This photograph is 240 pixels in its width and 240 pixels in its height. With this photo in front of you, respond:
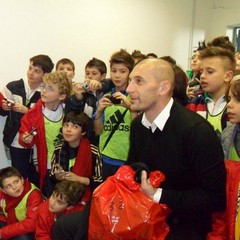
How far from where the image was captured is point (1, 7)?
9.78ft

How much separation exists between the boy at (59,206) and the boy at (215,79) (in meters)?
0.92

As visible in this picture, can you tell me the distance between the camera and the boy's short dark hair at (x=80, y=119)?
2.25 m

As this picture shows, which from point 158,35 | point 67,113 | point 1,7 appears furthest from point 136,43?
point 67,113

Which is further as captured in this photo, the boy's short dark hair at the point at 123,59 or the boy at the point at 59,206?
the boy's short dark hair at the point at 123,59

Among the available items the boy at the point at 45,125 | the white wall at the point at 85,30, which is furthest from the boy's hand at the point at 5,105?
the white wall at the point at 85,30

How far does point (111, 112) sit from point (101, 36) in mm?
1797

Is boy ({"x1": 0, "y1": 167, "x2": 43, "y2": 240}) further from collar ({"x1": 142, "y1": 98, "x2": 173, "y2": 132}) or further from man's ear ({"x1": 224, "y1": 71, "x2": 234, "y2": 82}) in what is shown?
man's ear ({"x1": 224, "y1": 71, "x2": 234, "y2": 82})

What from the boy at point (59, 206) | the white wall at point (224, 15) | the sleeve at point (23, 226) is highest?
the white wall at point (224, 15)

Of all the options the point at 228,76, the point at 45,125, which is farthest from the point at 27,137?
the point at 228,76

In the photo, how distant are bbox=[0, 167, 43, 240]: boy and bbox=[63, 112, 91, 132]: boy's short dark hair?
52 cm

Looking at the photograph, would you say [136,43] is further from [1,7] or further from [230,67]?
[230,67]

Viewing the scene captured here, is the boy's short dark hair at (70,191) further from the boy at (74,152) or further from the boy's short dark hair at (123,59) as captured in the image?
the boy's short dark hair at (123,59)

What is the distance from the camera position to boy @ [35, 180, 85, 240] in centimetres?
201

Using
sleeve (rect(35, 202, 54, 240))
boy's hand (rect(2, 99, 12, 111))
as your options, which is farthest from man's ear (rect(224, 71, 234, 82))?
boy's hand (rect(2, 99, 12, 111))
